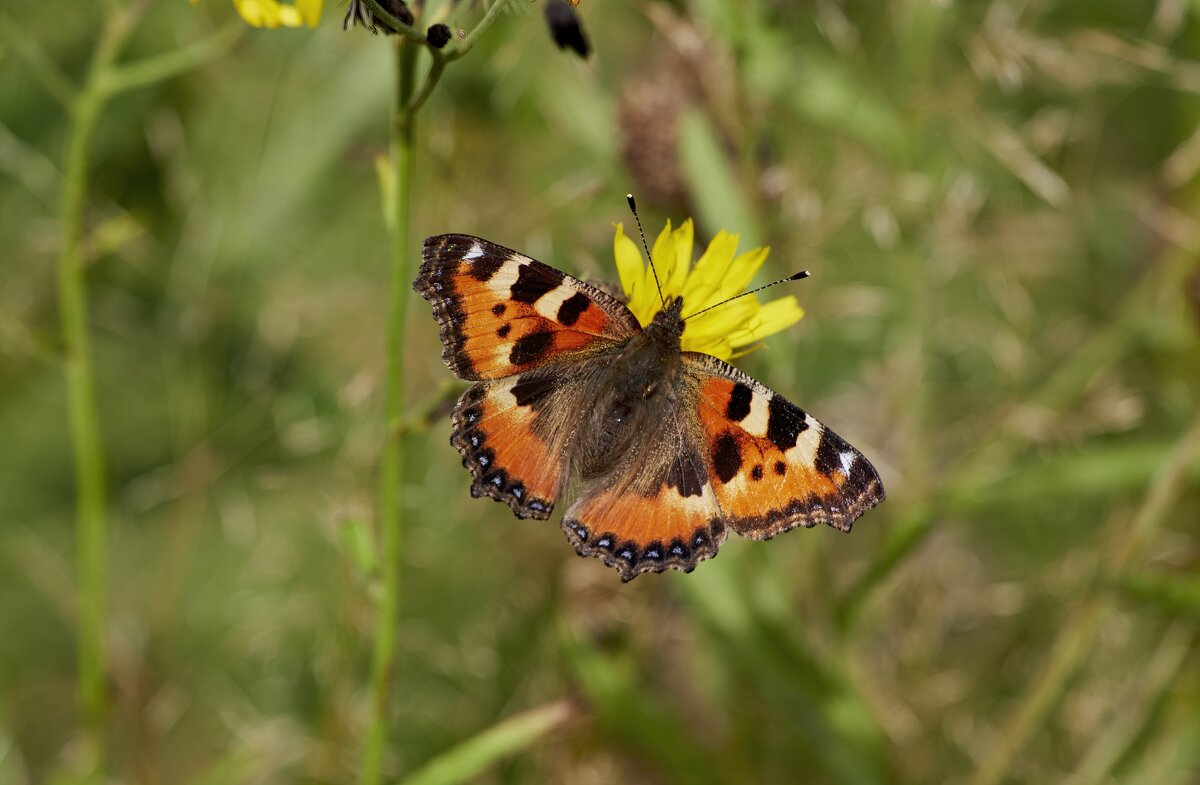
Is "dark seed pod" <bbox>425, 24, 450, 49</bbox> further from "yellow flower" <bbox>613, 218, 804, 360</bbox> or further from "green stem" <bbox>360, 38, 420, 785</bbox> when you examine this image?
"yellow flower" <bbox>613, 218, 804, 360</bbox>

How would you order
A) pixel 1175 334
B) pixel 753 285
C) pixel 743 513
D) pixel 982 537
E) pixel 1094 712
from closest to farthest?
pixel 743 513 < pixel 753 285 < pixel 1094 712 < pixel 1175 334 < pixel 982 537

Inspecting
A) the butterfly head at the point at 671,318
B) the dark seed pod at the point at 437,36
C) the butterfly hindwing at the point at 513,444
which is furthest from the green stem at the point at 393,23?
the butterfly head at the point at 671,318

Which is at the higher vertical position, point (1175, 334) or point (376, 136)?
point (1175, 334)

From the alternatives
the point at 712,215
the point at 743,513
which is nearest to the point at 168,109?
the point at 712,215

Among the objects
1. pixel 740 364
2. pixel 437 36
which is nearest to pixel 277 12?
pixel 437 36

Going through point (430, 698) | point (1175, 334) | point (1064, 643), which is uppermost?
point (1175, 334)

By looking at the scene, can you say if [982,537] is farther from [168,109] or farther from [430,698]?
[168,109]

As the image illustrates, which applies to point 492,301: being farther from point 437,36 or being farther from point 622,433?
point 437,36
